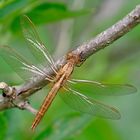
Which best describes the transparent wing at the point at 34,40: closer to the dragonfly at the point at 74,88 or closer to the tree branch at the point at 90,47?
the dragonfly at the point at 74,88

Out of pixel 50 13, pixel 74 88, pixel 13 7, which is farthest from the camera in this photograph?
pixel 50 13

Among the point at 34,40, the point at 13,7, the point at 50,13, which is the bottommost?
the point at 34,40

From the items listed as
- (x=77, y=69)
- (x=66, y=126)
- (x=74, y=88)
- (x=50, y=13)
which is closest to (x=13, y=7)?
(x=50, y=13)

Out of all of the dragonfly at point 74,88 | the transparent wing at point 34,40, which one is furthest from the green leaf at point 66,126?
the transparent wing at point 34,40

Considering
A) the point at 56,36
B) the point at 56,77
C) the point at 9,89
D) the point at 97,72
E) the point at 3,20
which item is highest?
the point at 56,36

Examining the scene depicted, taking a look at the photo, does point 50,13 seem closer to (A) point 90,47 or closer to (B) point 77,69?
(A) point 90,47

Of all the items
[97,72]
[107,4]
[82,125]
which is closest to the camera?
[82,125]

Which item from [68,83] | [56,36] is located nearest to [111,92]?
[68,83]

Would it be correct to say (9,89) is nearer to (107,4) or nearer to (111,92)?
(111,92)
